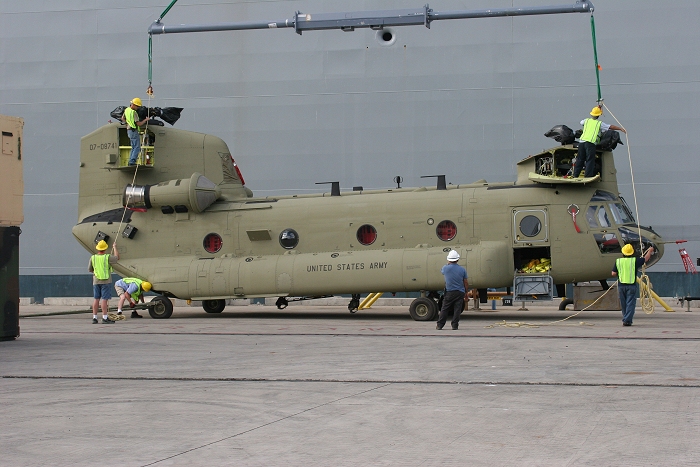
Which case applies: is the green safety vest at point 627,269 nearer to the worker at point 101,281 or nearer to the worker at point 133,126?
the worker at point 101,281

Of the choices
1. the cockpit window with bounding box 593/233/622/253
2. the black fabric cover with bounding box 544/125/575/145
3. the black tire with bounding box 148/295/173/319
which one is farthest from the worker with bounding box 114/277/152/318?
the cockpit window with bounding box 593/233/622/253

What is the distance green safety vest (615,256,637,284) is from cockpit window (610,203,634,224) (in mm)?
1564

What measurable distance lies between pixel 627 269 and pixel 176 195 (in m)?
10.8

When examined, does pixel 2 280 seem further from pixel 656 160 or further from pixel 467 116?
pixel 656 160

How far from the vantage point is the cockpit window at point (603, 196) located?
18.2 meters

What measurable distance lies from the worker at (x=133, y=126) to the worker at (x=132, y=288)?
3.02 metres

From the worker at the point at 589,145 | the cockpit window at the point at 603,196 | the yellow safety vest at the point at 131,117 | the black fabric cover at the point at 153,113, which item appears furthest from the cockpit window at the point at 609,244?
the yellow safety vest at the point at 131,117

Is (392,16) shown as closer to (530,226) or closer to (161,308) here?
(530,226)

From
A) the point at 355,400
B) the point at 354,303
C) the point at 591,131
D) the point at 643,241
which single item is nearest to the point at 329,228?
the point at 354,303

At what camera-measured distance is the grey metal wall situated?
25656 mm

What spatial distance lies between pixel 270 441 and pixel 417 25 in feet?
72.5

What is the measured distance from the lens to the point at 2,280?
12961 mm

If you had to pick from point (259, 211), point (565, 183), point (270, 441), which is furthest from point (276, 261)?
point (270, 441)

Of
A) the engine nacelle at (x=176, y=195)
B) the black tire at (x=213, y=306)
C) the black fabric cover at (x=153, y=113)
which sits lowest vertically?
the black tire at (x=213, y=306)
